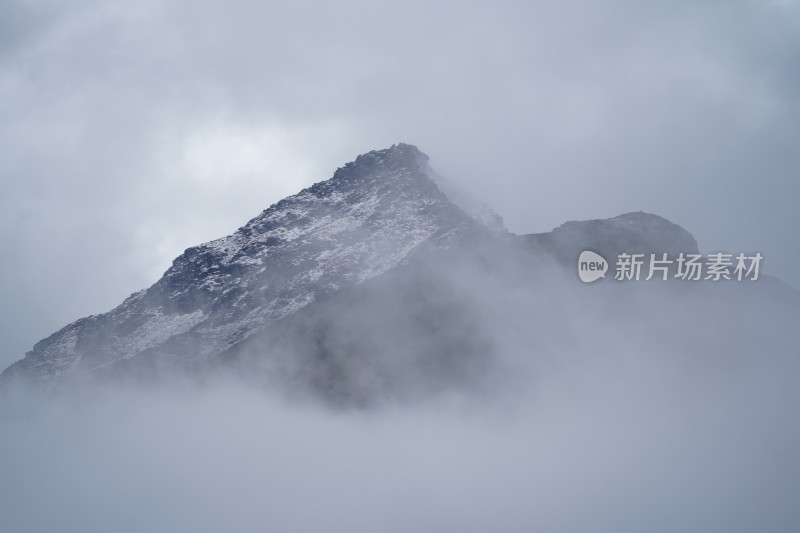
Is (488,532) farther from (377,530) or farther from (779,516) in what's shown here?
(779,516)

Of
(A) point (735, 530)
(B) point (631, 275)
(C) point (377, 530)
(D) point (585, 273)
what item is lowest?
(C) point (377, 530)

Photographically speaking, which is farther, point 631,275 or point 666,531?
point 666,531

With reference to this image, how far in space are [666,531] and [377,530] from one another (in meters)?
75.7

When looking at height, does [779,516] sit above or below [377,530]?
above

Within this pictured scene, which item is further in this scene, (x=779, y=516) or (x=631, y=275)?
(x=779, y=516)

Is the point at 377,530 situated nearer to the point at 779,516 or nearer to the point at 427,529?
the point at 427,529

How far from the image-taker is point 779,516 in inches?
7633

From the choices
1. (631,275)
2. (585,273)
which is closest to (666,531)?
(585,273)

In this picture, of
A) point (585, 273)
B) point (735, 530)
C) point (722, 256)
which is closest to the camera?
point (722, 256)

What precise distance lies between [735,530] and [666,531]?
657 inches

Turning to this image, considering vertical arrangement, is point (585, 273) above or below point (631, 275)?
above

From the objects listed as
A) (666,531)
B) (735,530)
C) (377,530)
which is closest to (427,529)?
(377,530)

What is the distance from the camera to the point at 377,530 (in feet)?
656

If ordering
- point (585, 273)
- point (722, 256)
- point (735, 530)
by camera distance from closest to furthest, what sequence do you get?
1. point (722, 256)
2. point (585, 273)
3. point (735, 530)
